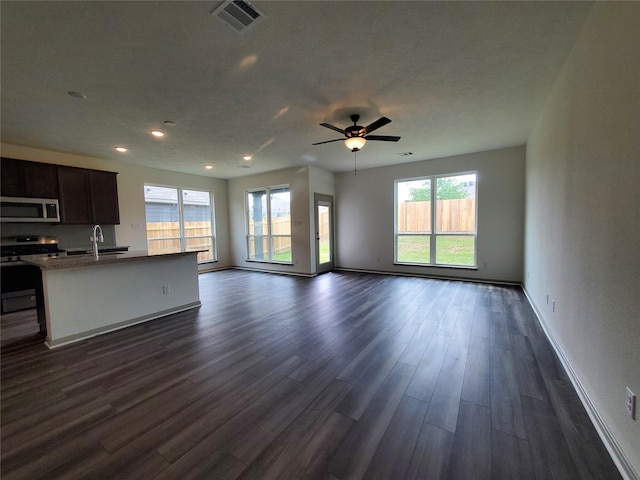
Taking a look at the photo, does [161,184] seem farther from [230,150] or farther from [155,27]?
[155,27]

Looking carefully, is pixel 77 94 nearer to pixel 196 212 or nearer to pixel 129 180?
pixel 129 180

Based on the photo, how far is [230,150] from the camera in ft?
16.6

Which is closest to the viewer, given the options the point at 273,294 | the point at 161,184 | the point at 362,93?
the point at 362,93

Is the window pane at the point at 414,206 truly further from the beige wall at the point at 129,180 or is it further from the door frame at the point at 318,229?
the beige wall at the point at 129,180

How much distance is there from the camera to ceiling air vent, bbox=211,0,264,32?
69.0 inches

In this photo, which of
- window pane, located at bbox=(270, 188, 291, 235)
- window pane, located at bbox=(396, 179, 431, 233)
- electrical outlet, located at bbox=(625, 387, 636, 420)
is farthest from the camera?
window pane, located at bbox=(270, 188, 291, 235)

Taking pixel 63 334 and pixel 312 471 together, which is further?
pixel 63 334

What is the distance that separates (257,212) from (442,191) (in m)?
4.97

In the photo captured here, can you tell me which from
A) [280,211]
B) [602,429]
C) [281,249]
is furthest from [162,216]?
[602,429]

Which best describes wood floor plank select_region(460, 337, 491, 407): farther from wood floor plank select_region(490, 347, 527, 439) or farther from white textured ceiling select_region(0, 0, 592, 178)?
white textured ceiling select_region(0, 0, 592, 178)

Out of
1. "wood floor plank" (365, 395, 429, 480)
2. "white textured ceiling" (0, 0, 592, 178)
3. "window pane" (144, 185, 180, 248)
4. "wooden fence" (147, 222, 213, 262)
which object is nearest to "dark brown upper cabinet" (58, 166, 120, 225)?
"white textured ceiling" (0, 0, 592, 178)

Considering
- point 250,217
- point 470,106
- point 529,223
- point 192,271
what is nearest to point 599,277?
point 470,106

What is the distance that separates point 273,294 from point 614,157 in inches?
180

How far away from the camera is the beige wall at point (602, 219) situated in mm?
1391
